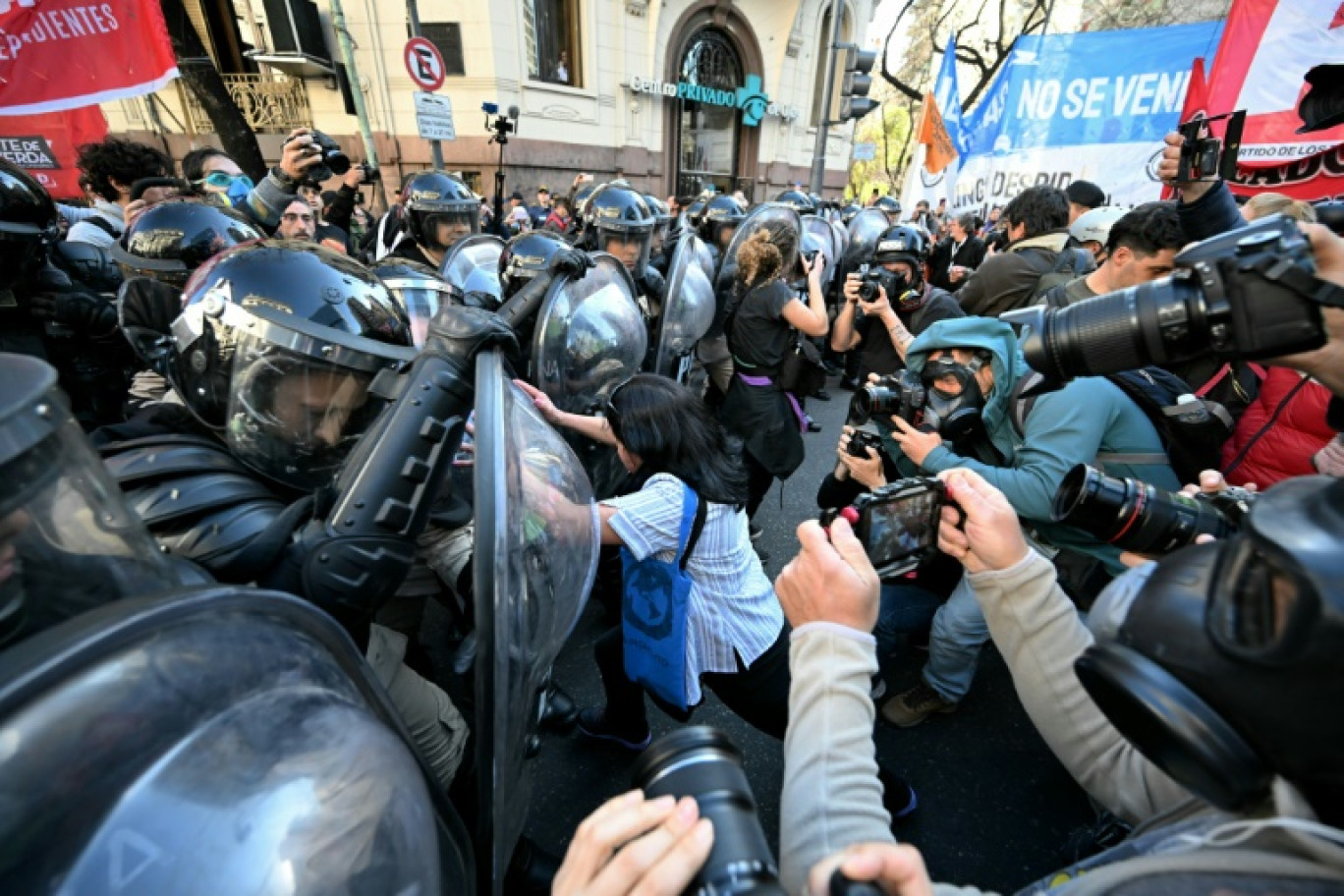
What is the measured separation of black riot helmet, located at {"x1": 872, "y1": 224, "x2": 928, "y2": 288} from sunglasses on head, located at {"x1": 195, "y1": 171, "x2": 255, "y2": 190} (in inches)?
192

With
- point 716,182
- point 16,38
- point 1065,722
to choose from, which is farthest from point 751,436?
point 716,182

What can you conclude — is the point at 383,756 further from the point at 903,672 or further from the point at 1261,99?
the point at 1261,99

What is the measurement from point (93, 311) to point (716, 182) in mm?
17711

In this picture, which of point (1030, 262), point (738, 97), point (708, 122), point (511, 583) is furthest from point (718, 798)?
point (708, 122)

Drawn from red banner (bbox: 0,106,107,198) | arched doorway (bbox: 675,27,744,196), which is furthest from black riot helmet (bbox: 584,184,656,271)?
arched doorway (bbox: 675,27,744,196)

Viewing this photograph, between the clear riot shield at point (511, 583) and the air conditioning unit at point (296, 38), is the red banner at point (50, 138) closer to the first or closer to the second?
the clear riot shield at point (511, 583)

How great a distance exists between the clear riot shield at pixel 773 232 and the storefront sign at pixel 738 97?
1182 centimetres

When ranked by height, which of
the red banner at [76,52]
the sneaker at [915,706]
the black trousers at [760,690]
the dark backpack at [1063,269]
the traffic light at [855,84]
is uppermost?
the traffic light at [855,84]

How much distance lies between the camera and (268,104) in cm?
1308

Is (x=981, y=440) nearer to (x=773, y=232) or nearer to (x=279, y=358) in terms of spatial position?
(x=773, y=232)

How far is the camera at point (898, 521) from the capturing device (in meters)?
1.14

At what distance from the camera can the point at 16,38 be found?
3479mm

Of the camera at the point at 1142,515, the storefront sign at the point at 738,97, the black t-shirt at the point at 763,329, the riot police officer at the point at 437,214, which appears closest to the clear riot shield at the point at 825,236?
the black t-shirt at the point at 763,329

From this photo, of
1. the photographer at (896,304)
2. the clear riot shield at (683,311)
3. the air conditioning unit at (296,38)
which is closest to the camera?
the clear riot shield at (683,311)
